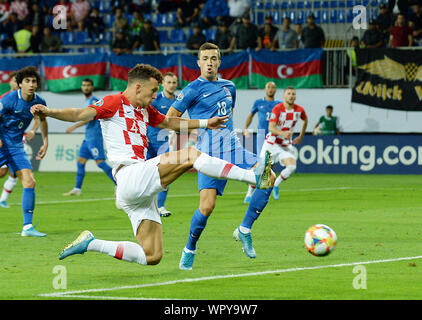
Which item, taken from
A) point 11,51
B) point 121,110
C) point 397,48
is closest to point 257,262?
point 121,110

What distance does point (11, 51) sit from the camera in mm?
29797

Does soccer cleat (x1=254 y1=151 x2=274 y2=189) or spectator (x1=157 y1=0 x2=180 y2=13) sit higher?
spectator (x1=157 y1=0 x2=180 y2=13)

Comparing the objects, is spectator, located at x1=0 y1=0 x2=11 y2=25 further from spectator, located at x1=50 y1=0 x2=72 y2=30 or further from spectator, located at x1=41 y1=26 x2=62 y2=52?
spectator, located at x1=41 y1=26 x2=62 y2=52

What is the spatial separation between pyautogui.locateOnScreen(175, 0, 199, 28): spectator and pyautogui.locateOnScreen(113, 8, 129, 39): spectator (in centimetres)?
185

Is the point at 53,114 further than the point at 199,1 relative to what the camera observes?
No

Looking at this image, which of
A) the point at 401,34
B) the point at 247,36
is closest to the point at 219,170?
the point at 401,34

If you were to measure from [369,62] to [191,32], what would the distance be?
7.07 meters

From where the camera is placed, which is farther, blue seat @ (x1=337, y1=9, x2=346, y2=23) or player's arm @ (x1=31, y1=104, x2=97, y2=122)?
blue seat @ (x1=337, y1=9, x2=346, y2=23)

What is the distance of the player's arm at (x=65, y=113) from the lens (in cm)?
739

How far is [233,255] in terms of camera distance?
9.72 meters

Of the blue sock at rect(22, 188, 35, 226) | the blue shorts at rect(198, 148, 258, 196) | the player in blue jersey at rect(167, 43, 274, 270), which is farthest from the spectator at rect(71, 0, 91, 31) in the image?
the blue shorts at rect(198, 148, 258, 196)

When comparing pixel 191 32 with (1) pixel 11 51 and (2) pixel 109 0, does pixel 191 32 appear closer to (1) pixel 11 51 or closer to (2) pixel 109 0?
(2) pixel 109 0

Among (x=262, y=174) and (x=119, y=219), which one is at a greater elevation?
(x=262, y=174)

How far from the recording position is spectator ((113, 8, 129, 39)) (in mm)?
27391
